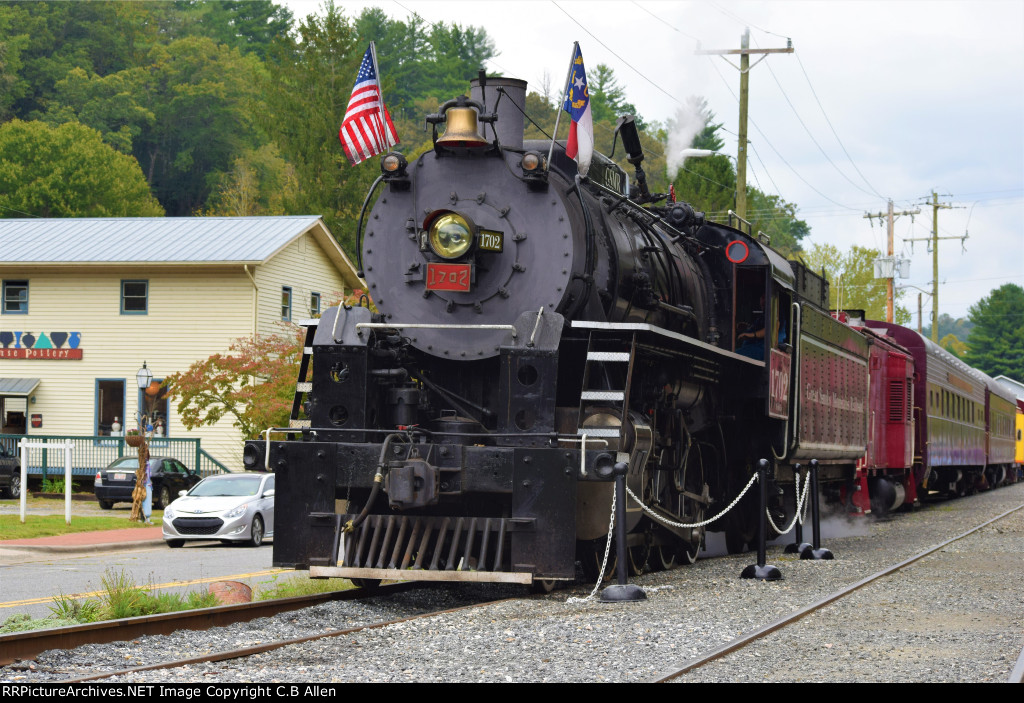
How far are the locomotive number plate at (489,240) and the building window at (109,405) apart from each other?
24.4m

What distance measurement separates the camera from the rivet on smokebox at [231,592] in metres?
9.84

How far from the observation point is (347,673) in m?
6.39

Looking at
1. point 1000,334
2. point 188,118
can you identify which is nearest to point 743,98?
point 188,118

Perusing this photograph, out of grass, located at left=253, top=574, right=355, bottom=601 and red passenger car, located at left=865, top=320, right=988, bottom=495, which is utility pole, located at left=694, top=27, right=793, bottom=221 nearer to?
red passenger car, located at left=865, top=320, right=988, bottom=495

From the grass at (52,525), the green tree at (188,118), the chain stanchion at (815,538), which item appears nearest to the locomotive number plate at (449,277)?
the chain stanchion at (815,538)

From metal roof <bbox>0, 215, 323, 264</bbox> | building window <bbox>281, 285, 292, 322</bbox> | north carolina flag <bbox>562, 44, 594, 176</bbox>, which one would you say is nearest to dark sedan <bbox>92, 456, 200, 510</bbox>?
metal roof <bbox>0, 215, 323, 264</bbox>

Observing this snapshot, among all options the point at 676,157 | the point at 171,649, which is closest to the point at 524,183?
the point at 171,649

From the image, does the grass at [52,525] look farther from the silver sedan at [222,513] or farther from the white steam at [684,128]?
the white steam at [684,128]

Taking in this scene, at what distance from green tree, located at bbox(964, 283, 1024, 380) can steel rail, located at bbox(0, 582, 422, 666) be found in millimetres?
108947

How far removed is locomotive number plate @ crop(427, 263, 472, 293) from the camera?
31.5 ft

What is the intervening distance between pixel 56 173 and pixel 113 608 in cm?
5000

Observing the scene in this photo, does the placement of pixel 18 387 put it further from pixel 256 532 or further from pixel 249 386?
pixel 256 532
